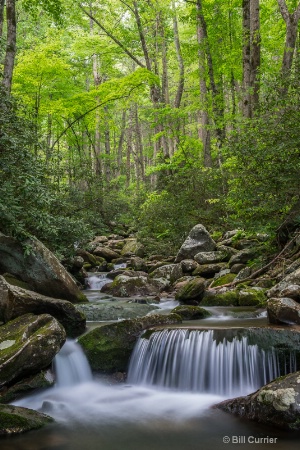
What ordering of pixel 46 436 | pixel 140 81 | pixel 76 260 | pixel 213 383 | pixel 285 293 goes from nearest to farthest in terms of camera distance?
pixel 46 436 → pixel 213 383 → pixel 285 293 → pixel 76 260 → pixel 140 81

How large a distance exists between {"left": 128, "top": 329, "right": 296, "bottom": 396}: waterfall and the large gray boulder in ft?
20.7

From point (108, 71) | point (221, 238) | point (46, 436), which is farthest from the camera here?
point (108, 71)

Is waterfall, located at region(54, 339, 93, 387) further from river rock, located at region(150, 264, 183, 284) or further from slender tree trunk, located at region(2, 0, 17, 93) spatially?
slender tree trunk, located at region(2, 0, 17, 93)

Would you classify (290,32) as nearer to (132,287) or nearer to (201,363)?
(132,287)

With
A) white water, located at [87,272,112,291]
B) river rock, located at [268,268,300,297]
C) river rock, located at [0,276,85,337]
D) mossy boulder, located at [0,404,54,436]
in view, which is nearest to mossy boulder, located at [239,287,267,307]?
river rock, located at [268,268,300,297]

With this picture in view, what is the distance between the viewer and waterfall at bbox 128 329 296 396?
5727mm

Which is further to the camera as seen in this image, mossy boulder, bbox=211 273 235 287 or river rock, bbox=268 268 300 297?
mossy boulder, bbox=211 273 235 287

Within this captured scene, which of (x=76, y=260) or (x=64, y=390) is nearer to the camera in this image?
(x=64, y=390)

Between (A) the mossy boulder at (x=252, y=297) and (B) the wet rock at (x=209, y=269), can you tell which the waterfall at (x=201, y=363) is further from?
(B) the wet rock at (x=209, y=269)

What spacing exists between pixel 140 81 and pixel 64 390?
14756mm

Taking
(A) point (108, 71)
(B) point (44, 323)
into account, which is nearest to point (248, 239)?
(B) point (44, 323)

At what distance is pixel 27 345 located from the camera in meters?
5.48

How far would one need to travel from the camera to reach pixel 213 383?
596cm

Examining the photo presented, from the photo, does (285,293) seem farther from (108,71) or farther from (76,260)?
(108,71)
